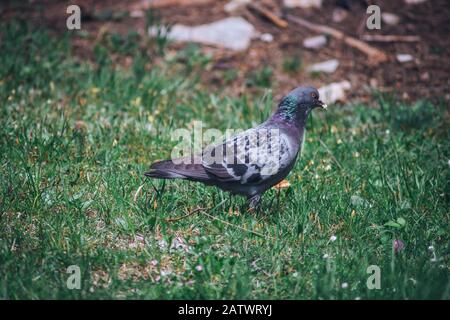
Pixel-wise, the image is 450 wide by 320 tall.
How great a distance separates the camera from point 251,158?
184 inches

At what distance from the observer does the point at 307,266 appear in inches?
161

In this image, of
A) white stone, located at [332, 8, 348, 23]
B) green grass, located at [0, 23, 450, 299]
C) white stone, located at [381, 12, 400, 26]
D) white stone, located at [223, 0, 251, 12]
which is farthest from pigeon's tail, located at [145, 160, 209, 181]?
white stone, located at [381, 12, 400, 26]

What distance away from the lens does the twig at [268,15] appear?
8.45 m

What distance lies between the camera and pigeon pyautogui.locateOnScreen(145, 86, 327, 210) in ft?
15.1

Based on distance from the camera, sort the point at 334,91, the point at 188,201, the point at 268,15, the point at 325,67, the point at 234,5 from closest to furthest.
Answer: the point at 188,201, the point at 334,91, the point at 325,67, the point at 268,15, the point at 234,5

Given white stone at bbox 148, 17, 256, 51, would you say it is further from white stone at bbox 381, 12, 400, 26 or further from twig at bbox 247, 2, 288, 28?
white stone at bbox 381, 12, 400, 26

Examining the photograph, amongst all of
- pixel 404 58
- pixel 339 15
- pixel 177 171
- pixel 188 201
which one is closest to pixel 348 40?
pixel 339 15

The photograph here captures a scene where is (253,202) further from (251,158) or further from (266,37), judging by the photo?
(266,37)

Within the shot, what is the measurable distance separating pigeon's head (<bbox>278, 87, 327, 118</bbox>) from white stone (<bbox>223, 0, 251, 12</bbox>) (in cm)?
395

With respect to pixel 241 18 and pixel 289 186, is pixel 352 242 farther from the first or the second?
pixel 241 18

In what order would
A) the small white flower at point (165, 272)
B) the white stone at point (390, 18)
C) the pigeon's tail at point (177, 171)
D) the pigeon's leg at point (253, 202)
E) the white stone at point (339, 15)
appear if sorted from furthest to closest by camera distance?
the white stone at point (339, 15) < the white stone at point (390, 18) < the pigeon's leg at point (253, 202) < the pigeon's tail at point (177, 171) < the small white flower at point (165, 272)

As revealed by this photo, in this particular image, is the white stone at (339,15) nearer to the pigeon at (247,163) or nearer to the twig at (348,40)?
the twig at (348,40)

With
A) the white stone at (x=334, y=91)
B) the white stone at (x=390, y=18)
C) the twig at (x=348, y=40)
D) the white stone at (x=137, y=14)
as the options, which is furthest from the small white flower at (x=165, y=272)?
the white stone at (x=390, y=18)

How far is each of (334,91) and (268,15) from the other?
5.94 ft
